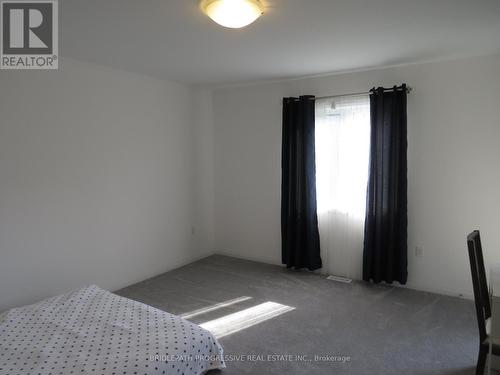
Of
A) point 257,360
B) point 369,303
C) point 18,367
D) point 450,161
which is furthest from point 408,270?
point 18,367

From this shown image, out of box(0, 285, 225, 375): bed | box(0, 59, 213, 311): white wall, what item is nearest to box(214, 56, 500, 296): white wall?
box(0, 59, 213, 311): white wall

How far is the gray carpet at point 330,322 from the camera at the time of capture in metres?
2.40

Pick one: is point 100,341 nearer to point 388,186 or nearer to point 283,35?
point 283,35

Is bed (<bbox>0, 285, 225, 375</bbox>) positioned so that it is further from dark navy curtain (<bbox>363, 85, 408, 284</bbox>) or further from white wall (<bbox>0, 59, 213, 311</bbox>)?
dark navy curtain (<bbox>363, 85, 408, 284</bbox>)

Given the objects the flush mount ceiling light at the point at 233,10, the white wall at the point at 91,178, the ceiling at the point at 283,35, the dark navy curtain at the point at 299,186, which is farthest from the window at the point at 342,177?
the flush mount ceiling light at the point at 233,10

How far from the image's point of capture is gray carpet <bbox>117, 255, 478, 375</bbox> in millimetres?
2398

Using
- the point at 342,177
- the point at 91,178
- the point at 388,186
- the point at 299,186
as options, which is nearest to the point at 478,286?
the point at 388,186

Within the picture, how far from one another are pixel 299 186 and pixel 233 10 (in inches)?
97.5

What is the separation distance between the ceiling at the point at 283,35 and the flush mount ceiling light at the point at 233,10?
0.10 meters

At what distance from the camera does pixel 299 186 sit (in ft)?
13.7

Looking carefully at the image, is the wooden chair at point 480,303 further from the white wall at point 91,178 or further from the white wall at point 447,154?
the white wall at point 91,178

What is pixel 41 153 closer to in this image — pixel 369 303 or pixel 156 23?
pixel 156 23

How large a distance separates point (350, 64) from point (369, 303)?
7.95 feet

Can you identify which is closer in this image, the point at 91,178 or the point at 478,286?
the point at 478,286
